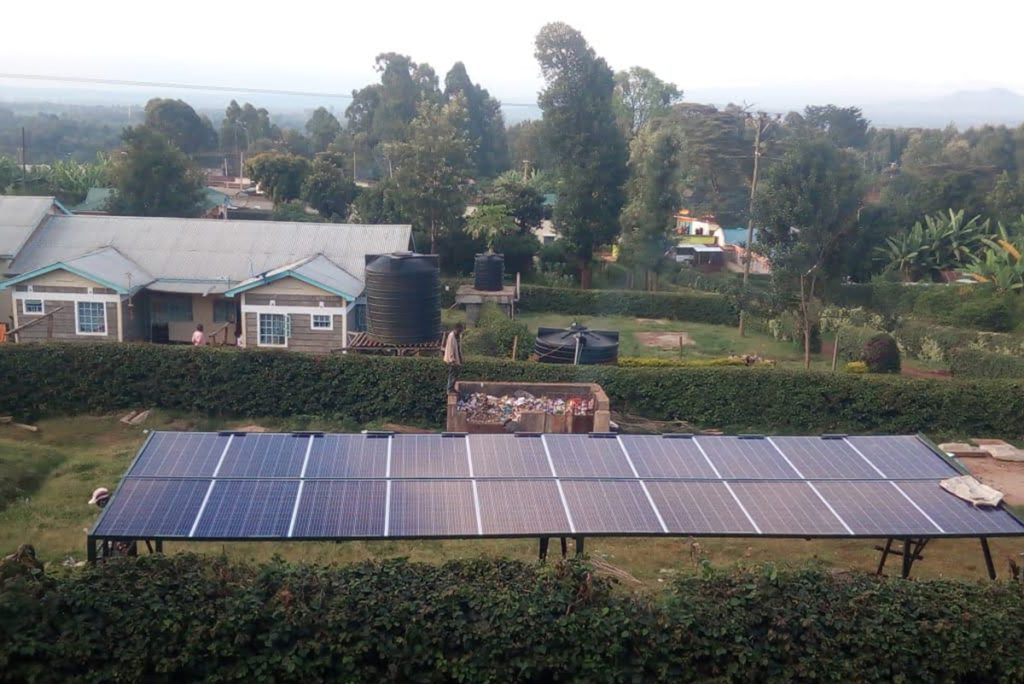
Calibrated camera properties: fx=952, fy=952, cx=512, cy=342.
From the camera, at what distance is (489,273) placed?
119 ft

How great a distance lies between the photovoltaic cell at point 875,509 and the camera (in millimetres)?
10602

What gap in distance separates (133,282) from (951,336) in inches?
988

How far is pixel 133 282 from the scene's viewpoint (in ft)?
90.6

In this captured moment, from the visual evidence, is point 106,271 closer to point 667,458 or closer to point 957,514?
point 667,458

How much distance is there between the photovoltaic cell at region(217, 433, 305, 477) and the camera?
36.8 feet

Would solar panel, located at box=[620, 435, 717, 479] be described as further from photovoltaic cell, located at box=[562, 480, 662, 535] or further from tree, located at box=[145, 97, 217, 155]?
tree, located at box=[145, 97, 217, 155]

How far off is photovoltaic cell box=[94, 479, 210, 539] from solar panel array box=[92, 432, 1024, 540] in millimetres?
21

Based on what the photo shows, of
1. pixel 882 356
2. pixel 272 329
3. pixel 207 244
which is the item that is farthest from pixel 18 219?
pixel 882 356

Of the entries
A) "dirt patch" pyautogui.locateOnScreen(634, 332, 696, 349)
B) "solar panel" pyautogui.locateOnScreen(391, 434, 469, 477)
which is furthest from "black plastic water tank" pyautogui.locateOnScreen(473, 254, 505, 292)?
"solar panel" pyautogui.locateOnScreen(391, 434, 469, 477)

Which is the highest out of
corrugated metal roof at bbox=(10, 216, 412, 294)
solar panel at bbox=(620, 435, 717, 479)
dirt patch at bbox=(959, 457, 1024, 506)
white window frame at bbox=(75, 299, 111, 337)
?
corrugated metal roof at bbox=(10, 216, 412, 294)

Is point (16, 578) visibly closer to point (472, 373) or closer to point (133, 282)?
point (472, 373)

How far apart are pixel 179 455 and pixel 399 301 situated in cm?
1430

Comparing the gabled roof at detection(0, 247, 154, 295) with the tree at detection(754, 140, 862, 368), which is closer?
the gabled roof at detection(0, 247, 154, 295)

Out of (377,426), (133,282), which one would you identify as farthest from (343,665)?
(133,282)
